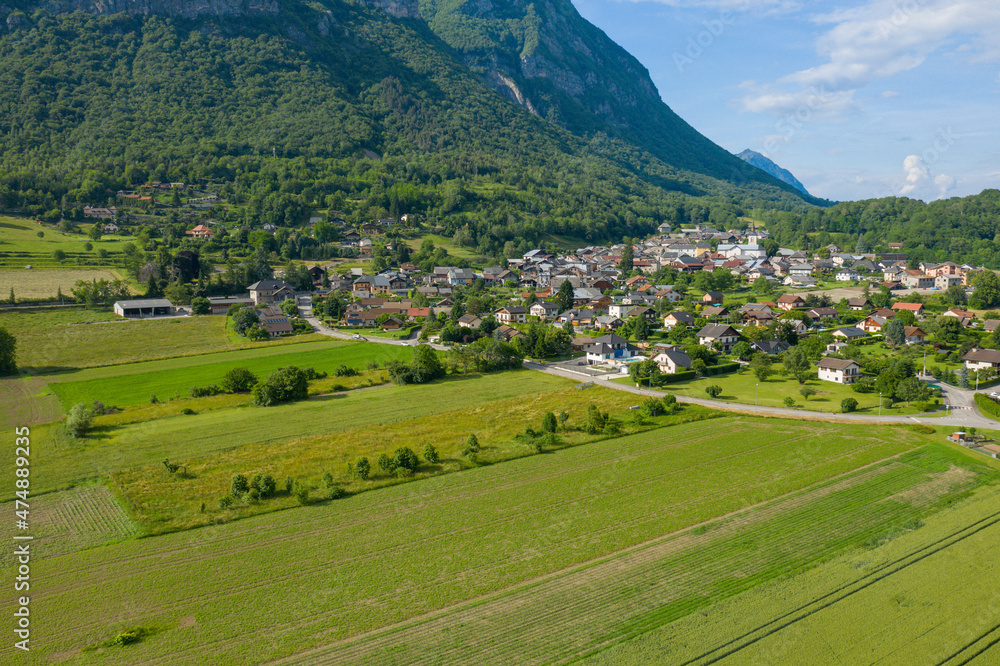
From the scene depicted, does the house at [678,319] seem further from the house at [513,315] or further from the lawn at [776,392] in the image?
the lawn at [776,392]

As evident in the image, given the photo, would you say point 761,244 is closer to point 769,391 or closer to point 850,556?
point 769,391

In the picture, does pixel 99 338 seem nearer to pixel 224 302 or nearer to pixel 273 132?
pixel 224 302

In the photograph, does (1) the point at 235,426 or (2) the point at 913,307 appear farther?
(2) the point at 913,307

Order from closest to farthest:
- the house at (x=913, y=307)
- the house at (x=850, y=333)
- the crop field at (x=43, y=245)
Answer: the house at (x=850, y=333) < the house at (x=913, y=307) < the crop field at (x=43, y=245)

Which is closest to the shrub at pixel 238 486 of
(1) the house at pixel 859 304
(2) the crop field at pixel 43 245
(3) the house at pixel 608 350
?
(3) the house at pixel 608 350

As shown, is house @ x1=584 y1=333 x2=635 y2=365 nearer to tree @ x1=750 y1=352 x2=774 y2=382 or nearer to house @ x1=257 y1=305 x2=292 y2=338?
tree @ x1=750 y1=352 x2=774 y2=382

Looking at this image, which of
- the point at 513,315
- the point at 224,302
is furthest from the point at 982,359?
the point at 224,302
